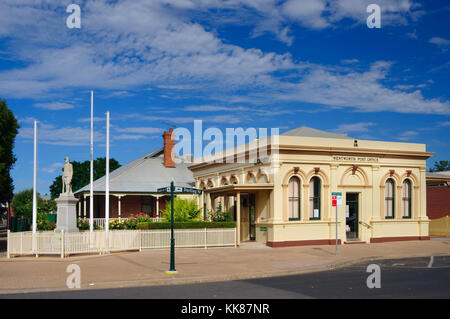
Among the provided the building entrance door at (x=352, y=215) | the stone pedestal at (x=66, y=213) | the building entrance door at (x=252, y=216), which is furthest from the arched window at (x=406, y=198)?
the stone pedestal at (x=66, y=213)

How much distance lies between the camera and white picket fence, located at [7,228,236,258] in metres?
21.1

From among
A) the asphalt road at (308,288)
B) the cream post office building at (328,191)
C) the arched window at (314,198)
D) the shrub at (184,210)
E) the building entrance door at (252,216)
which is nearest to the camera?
the asphalt road at (308,288)

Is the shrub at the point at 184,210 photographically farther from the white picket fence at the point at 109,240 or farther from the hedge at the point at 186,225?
the white picket fence at the point at 109,240

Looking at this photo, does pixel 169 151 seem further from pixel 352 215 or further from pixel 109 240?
pixel 109 240

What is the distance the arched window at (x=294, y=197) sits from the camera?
25562 mm

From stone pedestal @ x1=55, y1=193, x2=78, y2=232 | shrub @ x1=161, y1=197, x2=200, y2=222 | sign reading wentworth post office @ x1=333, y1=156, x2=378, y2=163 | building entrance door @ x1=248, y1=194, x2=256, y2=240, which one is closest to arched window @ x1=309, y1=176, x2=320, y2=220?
sign reading wentworth post office @ x1=333, y1=156, x2=378, y2=163

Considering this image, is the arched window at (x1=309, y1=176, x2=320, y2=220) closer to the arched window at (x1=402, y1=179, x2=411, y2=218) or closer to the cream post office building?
the cream post office building

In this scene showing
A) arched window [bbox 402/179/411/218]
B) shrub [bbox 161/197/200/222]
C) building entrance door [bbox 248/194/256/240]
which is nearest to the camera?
building entrance door [bbox 248/194/256/240]

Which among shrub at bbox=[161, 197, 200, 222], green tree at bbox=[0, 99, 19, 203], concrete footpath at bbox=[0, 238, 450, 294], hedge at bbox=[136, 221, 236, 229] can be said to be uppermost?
green tree at bbox=[0, 99, 19, 203]

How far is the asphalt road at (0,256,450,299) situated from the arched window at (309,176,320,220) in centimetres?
947

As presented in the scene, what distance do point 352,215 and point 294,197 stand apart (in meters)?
3.99

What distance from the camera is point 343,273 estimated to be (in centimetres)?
1630

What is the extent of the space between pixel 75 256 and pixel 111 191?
48.6 feet

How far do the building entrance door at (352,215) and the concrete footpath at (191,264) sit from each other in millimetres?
1542
